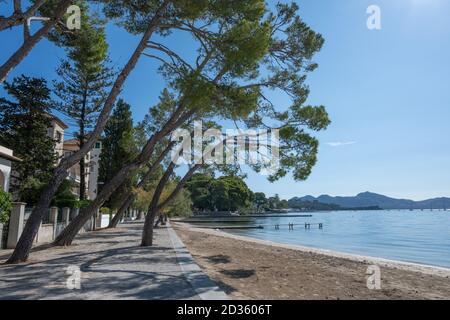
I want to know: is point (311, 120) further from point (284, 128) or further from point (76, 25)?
point (76, 25)

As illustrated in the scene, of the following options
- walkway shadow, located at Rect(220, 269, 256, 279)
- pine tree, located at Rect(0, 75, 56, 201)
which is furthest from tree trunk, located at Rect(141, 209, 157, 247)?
pine tree, located at Rect(0, 75, 56, 201)

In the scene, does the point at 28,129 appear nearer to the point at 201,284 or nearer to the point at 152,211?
the point at 152,211

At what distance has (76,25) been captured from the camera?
1112 centimetres

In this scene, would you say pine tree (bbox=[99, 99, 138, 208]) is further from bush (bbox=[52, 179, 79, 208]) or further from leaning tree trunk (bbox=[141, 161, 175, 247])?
leaning tree trunk (bbox=[141, 161, 175, 247])

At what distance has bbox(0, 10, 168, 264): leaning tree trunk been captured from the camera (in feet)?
30.4

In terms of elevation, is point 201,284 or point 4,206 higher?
point 4,206

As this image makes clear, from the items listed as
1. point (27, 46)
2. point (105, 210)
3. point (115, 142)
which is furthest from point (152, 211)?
point (115, 142)

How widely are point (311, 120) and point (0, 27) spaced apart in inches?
382

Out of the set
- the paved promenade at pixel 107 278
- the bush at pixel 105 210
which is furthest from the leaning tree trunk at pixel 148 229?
the bush at pixel 105 210

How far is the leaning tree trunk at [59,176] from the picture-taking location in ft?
30.4

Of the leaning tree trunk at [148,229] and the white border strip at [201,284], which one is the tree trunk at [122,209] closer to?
the leaning tree trunk at [148,229]

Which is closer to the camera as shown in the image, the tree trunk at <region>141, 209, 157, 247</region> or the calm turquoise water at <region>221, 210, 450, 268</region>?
the tree trunk at <region>141, 209, 157, 247</region>

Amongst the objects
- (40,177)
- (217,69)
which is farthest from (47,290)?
(40,177)

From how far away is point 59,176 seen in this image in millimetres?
9984
